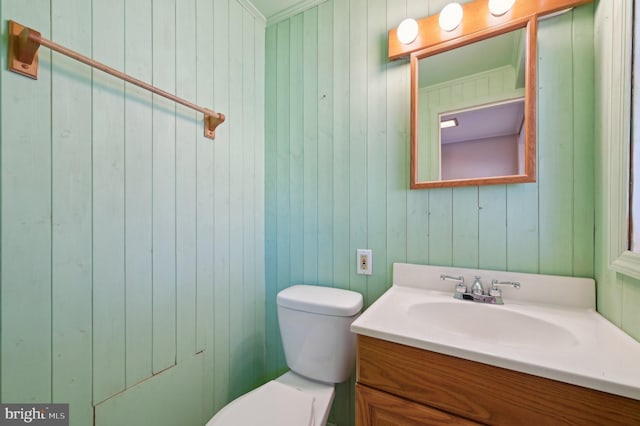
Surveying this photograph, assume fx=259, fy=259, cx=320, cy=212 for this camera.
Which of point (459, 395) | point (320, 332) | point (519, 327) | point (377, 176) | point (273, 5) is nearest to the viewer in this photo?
point (459, 395)

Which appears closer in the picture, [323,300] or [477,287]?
[477,287]

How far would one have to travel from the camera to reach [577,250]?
926 mm

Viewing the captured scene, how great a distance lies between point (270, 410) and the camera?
2.98ft

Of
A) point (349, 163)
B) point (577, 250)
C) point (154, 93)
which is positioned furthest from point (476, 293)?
point (154, 93)

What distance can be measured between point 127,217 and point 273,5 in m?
1.37

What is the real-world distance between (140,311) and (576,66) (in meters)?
1.80

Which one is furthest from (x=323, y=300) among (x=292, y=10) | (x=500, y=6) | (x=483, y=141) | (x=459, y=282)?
(x=292, y=10)

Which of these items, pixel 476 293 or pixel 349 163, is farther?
pixel 349 163

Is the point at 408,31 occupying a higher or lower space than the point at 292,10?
lower

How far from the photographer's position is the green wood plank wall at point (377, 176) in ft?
3.06

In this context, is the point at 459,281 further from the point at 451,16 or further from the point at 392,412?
the point at 451,16

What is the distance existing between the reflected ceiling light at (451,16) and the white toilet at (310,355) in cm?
121

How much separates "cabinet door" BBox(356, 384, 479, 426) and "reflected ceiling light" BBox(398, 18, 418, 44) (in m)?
1.35

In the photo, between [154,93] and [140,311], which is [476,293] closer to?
[140,311]
